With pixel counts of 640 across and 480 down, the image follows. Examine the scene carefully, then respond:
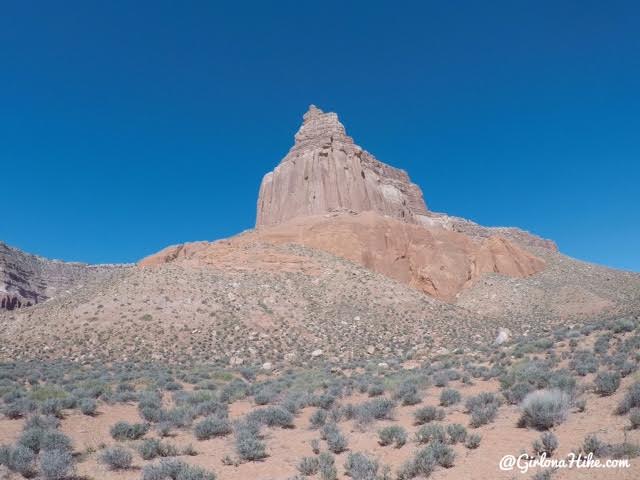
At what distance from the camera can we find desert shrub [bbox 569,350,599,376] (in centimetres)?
1306

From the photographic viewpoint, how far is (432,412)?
11.2m

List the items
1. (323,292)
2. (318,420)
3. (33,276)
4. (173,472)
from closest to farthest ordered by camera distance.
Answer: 1. (173,472)
2. (318,420)
3. (323,292)
4. (33,276)

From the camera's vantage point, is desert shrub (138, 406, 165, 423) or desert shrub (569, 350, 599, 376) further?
desert shrub (569, 350, 599, 376)

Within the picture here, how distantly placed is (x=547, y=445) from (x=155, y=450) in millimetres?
8120

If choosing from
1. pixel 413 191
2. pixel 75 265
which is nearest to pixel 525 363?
pixel 413 191

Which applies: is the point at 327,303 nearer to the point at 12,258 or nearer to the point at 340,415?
the point at 340,415

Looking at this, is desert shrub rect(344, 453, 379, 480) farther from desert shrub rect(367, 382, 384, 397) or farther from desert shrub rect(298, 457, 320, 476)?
desert shrub rect(367, 382, 384, 397)

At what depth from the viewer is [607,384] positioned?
1057 cm

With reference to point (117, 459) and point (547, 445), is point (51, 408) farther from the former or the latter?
point (547, 445)

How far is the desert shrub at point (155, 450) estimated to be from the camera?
946 cm

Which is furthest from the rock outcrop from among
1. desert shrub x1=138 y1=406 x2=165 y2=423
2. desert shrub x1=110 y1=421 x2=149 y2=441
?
desert shrub x1=110 y1=421 x2=149 y2=441

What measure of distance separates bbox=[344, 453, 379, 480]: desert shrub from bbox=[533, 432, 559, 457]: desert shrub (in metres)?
2.99

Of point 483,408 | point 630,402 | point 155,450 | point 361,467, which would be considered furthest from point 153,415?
point 630,402

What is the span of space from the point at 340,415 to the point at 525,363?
8.11m
